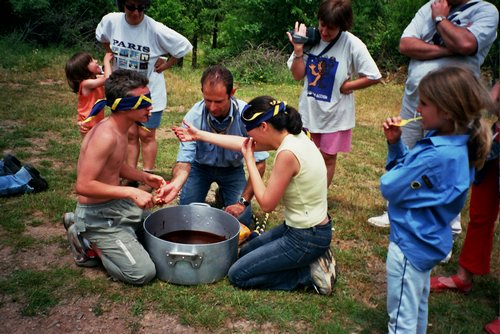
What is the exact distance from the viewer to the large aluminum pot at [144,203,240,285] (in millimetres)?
3188

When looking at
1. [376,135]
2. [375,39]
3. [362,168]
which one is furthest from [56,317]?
[375,39]

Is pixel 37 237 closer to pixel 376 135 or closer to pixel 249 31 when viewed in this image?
pixel 376 135

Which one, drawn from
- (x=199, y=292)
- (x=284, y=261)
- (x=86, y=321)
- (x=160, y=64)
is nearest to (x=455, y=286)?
(x=284, y=261)

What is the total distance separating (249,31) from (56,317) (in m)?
17.1

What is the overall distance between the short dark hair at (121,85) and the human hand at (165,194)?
0.74m

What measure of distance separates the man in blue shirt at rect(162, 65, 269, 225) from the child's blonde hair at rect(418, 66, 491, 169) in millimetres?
1784

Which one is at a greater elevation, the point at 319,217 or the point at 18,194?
the point at 319,217

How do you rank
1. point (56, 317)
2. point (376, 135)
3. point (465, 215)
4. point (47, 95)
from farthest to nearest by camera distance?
point (47, 95) → point (376, 135) → point (465, 215) → point (56, 317)

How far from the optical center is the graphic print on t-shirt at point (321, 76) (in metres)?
4.31

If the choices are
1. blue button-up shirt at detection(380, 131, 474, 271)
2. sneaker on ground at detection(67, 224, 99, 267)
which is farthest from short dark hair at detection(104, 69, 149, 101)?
blue button-up shirt at detection(380, 131, 474, 271)

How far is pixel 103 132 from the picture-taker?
3180mm

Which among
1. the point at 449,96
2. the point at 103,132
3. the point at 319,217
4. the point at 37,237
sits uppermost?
the point at 449,96

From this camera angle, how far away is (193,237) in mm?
3742

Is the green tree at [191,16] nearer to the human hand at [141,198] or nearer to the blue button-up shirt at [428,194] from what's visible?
the human hand at [141,198]
